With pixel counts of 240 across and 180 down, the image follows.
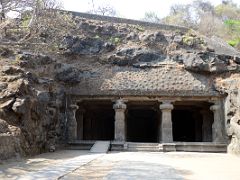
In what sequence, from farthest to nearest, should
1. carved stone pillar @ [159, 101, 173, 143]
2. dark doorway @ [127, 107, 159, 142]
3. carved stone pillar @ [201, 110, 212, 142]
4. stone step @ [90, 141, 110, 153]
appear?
dark doorway @ [127, 107, 159, 142]
carved stone pillar @ [201, 110, 212, 142]
carved stone pillar @ [159, 101, 173, 143]
stone step @ [90, 141, 110, 153]

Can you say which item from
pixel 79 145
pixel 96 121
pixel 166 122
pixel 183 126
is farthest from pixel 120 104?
pixel 183 126

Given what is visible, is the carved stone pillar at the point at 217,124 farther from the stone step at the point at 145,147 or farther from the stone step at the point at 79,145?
the stone step at the point at 79,145

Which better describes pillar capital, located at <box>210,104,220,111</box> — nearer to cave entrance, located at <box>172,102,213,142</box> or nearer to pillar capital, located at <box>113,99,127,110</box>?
cave entrance, located at <box>172,102,213,142</box>

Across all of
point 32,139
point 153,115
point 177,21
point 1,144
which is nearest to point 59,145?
point 32,139

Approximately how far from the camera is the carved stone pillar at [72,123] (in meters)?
17.9

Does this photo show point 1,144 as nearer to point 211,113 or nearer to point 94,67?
point 94,67

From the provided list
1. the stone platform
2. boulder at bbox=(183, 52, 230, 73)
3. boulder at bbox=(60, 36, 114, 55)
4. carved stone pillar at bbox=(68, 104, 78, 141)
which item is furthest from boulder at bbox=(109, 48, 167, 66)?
the stone platform

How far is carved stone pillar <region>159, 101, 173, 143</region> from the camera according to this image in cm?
1796

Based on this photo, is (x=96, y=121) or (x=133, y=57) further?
(x=96, y=121)

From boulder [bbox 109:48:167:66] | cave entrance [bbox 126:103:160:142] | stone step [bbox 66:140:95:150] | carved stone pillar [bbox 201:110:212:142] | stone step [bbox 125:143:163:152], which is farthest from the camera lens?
cave entrance [bbox 126:103:160:142]

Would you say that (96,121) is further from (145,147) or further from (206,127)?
(206,127)

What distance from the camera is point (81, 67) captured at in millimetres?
20109

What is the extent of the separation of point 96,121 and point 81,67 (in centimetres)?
499

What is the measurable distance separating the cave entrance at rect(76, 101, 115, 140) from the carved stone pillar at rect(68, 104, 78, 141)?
1471mm
